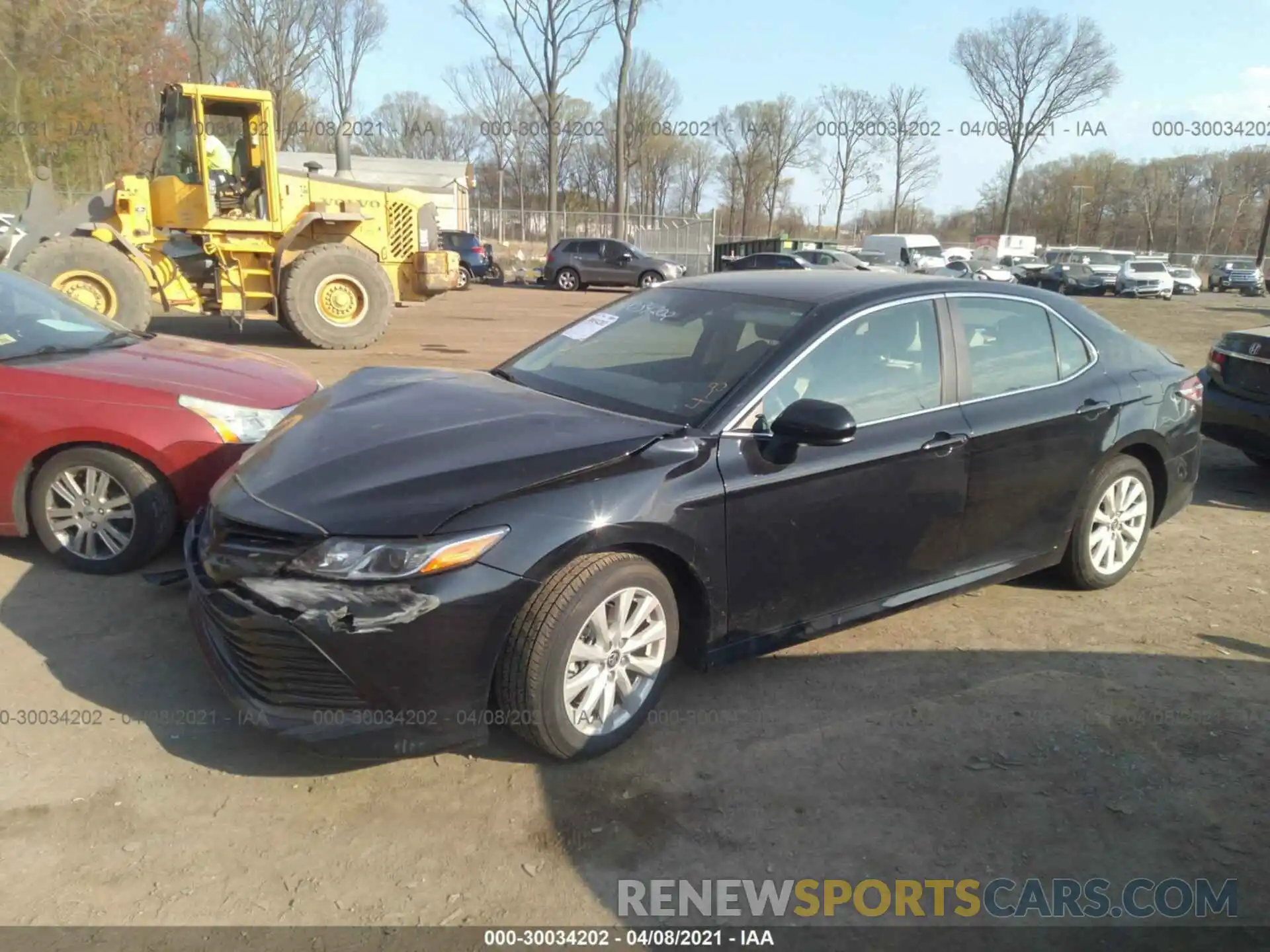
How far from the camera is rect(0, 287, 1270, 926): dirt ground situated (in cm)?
260

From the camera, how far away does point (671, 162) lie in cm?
6569

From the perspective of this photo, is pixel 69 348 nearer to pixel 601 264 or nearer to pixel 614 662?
pixel 614 662

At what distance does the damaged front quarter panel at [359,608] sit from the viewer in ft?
8.93

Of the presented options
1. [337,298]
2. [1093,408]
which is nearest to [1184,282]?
[337,298]

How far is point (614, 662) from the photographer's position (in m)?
3.14

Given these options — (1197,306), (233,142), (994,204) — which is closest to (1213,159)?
(994,204)

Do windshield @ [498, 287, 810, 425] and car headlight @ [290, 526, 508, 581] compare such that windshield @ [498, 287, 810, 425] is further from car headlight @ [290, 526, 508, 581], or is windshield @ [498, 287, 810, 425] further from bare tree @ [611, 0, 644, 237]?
bare tree @ [611, 0, 644, 237]

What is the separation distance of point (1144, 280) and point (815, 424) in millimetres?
36300

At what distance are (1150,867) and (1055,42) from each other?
6701 centimetres

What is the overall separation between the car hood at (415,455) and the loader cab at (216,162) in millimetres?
9171

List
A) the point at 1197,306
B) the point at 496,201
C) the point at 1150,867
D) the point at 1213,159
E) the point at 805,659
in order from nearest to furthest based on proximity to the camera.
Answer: the point at 1150,867, the point at 805,659, the point at 1197,306, the point at 496,201, the point at 1213,159

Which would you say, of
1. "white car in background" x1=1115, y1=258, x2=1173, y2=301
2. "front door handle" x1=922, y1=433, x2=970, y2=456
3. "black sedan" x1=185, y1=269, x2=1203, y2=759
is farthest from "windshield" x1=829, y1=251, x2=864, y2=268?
"front door handle" x1=922, y1=433, x2=970, y2=456

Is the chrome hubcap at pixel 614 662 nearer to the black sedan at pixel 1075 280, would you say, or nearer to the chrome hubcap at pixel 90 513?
the chrome hubcap at pixel 90 513

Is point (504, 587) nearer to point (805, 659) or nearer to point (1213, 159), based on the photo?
point (805, 659)
